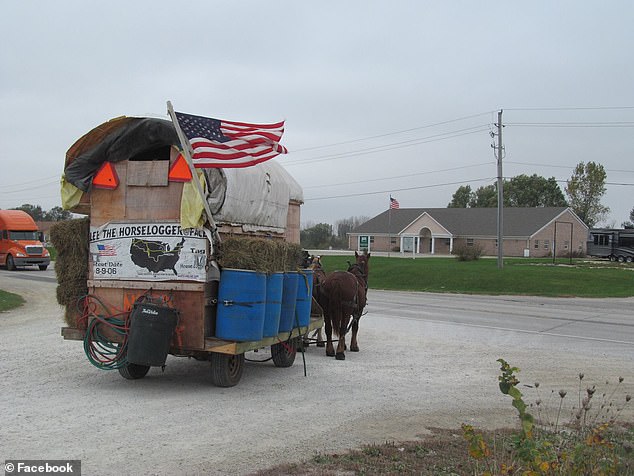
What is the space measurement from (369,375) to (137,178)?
4.48 metres

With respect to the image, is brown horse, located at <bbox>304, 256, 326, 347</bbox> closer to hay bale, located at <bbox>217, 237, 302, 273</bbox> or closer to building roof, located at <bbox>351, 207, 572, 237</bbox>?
hay bale, located at <bbox>217, 237, 302, 273</bbox>

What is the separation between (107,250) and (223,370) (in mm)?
2227

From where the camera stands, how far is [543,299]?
87.7ft

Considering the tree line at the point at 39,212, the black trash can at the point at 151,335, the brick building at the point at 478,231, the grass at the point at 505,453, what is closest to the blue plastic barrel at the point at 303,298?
the black trash can at the point at 151,335

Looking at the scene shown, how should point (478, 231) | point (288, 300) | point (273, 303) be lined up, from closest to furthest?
point (273, 303) → point (288, 300) → point (478, 231)

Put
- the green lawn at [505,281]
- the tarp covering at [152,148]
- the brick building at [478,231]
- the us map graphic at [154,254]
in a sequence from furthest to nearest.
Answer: the brick building at [478,231], the green lawn at [505,281], the tarp covering at [152,148], the us map graphic at [154,254]

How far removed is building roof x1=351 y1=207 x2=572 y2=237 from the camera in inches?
2859

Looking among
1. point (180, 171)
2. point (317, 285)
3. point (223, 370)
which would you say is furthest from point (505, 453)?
point (317, 285)

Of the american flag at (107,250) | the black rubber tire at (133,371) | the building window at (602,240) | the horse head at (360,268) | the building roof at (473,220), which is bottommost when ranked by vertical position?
the black rubber tire at (133,371)

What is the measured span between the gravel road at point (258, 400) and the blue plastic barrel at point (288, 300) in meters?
0.83

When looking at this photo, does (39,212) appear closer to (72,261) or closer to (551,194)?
(551,194)

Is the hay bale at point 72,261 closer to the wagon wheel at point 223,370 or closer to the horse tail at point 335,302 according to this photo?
the wagon wheel at point 223,370

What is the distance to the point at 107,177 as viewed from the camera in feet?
28.6

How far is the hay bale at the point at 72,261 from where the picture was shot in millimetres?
9000
